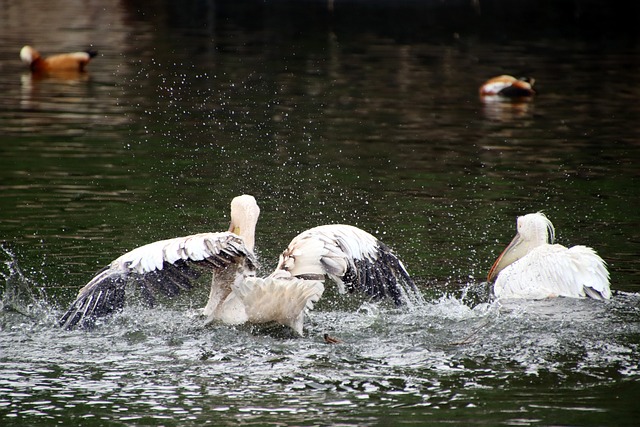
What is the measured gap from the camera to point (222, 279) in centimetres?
677

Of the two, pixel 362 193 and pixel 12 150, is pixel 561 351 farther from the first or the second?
pixel 12 150

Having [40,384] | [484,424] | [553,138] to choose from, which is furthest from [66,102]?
[484,424]

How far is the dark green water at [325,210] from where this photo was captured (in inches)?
219

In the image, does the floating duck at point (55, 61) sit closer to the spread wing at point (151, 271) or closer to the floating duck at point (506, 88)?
the floating duck at point (506, 88)

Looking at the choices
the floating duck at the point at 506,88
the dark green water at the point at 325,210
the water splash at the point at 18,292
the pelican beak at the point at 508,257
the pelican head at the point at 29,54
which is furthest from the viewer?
the pelican head at the point at 29,54

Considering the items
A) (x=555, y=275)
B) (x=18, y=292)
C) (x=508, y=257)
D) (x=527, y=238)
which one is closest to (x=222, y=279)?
(x=18, y=292)

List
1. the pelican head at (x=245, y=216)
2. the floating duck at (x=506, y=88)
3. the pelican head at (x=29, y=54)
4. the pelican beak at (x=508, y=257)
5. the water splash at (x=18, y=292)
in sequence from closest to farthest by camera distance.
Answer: the water splash at (x=18, y=292) → the pelican head at (x=245, y=216) → the pelican beak at (x=508, y=257) → the floating duck at (x=506, y=88) → the pelican head at (x=29, y=54)

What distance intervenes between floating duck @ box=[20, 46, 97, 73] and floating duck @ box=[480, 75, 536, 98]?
6428 millimetres

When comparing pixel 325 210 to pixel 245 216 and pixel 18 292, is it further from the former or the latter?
pixel 18 292

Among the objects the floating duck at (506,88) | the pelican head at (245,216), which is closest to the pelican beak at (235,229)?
the pelican head at (245,216)

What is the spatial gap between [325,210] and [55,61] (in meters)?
10.4

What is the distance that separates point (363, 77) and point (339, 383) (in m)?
13.6

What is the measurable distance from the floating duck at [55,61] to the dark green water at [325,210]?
0.44 meters

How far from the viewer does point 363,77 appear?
1894cm
